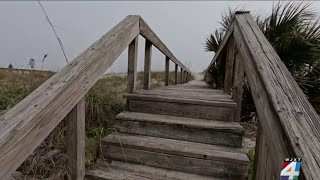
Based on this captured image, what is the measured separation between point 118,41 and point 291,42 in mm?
3210

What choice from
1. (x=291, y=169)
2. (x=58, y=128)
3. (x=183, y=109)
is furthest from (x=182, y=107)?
(x=291, y=169)

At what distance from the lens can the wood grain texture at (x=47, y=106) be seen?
1.02m

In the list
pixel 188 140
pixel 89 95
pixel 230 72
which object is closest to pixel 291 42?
pixel 230 72

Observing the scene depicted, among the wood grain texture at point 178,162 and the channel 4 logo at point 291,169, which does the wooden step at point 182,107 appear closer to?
the wood grain texture at point 178,162

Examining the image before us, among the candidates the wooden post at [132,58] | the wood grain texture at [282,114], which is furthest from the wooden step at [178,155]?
the wooden post at [132,58]

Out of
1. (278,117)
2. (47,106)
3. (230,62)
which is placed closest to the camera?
(278,117)

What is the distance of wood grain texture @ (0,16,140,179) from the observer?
3.34 feet

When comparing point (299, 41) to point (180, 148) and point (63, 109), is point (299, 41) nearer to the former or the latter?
point (180, 148)

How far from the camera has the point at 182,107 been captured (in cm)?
248

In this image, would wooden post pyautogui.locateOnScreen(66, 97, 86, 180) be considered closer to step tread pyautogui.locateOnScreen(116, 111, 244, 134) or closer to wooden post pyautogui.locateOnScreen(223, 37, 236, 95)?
step tread pyautogui.locateOnScreen(116, 111, 244, 134)

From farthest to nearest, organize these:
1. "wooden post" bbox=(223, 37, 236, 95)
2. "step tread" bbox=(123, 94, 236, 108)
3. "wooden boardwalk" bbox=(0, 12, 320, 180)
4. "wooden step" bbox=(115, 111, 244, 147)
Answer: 1. "wooden post" bbox=(223, 37, 236, 95)
2. "step tread" bbox=(123, 94, 236, 108)
3. "wooden step" bbox=(115, 111, 244, 147)
4. "wooden boardwalk" bbox=(0, 12, 320, 180)

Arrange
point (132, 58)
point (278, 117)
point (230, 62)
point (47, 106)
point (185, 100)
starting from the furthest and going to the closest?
point (230, 62) < point (132, 58) < point (185, 100) < point (47, 106) < point (278, 117)

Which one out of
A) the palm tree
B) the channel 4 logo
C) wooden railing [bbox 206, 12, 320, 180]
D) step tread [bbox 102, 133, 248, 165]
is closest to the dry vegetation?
step tread [bbox 102, 133, 248, 165]

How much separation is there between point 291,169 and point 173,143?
4.28ft
